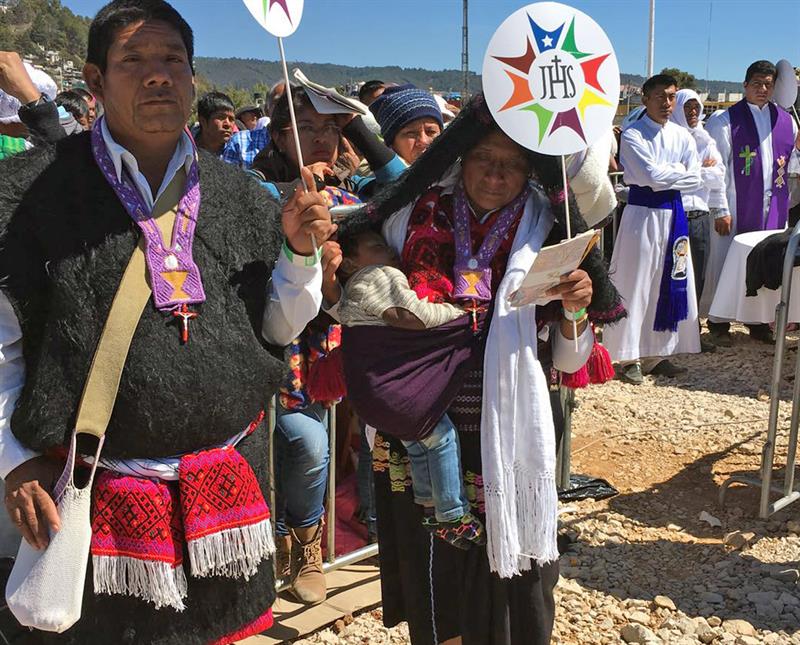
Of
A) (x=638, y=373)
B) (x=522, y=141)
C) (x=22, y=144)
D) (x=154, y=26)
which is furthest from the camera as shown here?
(x=638, y=373)

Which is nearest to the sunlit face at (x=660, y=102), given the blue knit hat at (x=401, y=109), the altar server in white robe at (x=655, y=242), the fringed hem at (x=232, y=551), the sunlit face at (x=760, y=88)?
the altar server in white robe at (x=655, y=242)

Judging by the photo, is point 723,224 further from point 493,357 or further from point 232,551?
point 232,551

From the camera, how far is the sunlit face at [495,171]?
2.48 meters

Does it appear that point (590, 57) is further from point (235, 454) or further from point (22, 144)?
point (22, 144)

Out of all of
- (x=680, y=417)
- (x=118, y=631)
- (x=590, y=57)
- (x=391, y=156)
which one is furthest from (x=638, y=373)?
(x=118, y=631)

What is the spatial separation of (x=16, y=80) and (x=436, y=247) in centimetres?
207

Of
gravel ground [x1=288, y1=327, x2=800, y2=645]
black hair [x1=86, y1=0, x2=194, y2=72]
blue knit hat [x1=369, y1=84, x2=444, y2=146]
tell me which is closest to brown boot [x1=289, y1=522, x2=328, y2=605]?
gravel ground [x1=288, y1=327, x2=800, y2=645]

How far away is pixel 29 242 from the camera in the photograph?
1904 mm

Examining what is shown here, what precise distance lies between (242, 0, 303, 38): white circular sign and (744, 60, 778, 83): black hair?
713cm

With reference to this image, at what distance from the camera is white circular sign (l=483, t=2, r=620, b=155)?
2268 mm

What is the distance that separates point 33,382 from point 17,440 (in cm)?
14

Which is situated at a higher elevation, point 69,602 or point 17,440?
point 17,440

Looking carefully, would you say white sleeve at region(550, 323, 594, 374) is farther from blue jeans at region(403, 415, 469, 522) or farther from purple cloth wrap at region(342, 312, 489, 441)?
blue jeans at region(403, 415, 469, 522)

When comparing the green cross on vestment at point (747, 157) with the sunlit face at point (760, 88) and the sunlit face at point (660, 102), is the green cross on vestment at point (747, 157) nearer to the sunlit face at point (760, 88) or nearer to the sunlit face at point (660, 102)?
the sunlit face at point (760, 88)
